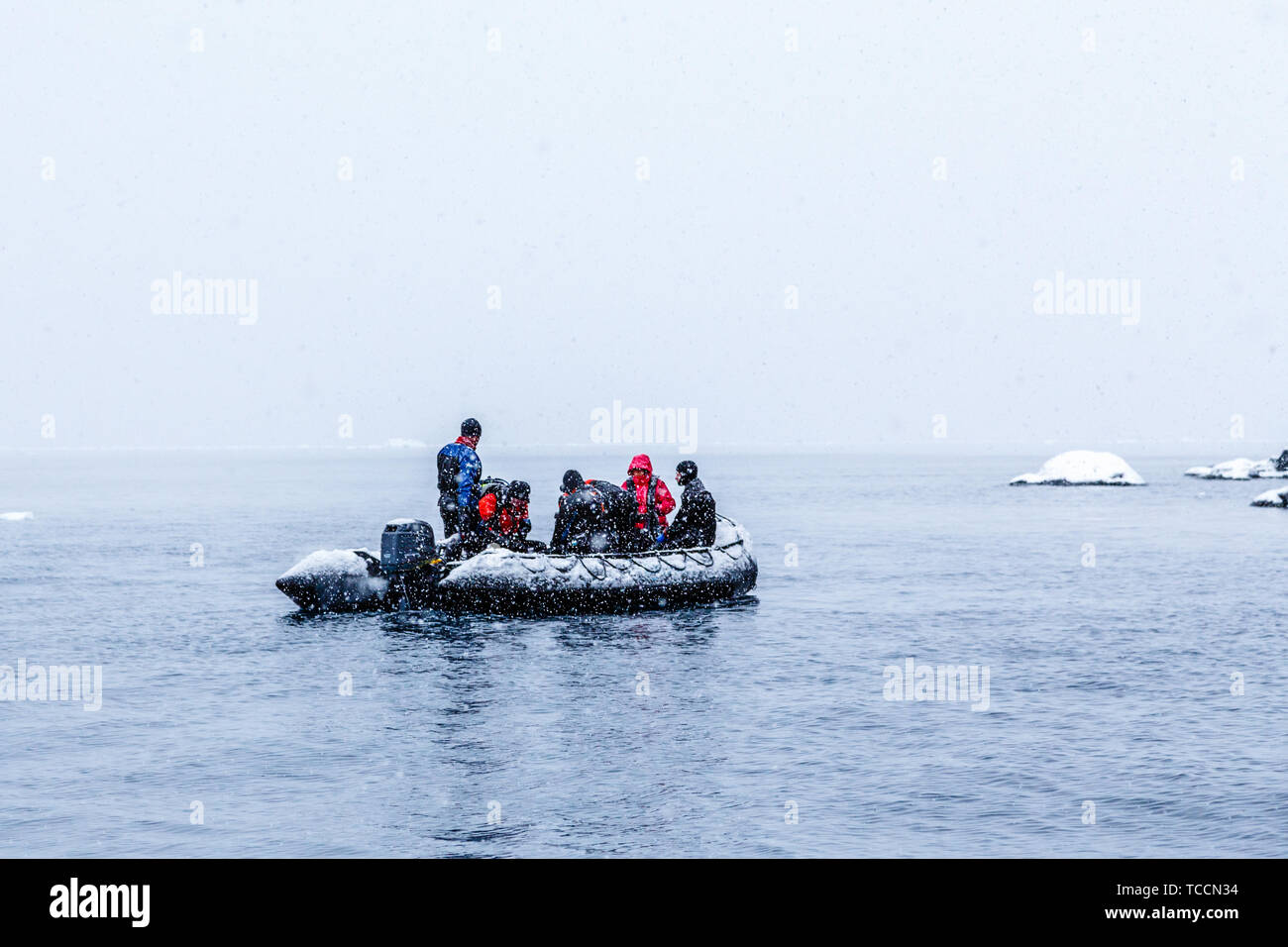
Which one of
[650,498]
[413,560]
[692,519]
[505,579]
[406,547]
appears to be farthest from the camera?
[692,519]

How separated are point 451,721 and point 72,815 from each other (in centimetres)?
427

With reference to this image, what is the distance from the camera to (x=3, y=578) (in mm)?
31500

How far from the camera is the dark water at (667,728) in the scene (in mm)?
9398

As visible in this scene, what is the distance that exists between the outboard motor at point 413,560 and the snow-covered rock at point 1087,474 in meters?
93.9

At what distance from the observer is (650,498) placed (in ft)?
72.2

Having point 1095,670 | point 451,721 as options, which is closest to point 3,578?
point 451,721

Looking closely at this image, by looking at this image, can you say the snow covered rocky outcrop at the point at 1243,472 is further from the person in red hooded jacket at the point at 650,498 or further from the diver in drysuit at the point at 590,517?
the diver in drysuit at the point at 590,517

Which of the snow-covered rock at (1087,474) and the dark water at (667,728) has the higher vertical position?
the snow-covered rock at (1087,474)

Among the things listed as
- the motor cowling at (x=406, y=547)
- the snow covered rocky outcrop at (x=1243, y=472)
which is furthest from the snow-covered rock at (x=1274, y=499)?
the motor cowling at (x=406, y=547)

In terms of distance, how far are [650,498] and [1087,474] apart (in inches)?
3711

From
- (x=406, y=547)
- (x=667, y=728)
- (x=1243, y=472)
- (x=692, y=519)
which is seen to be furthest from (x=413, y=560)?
(x=1243, y=472)

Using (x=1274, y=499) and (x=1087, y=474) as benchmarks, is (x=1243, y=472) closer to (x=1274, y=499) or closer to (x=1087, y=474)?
(x=1087, y=474)

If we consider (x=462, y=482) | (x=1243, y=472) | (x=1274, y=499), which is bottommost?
(x=1274, y=499)
